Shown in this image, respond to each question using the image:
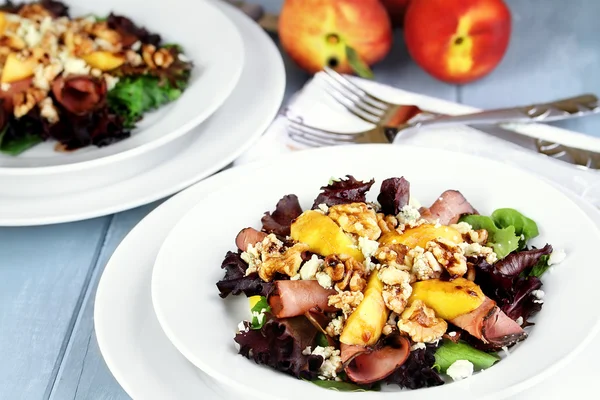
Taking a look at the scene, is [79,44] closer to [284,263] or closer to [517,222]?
[284,263]

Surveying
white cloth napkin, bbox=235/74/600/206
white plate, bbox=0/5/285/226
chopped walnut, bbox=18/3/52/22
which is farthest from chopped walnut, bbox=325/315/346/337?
chopped walnut, bbox=18/3/52/22

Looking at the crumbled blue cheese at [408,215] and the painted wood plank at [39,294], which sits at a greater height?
the crumbled blue cheese at [408,215]

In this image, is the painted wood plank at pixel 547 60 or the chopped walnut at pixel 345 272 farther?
the painted wood plank at pixel 547 60

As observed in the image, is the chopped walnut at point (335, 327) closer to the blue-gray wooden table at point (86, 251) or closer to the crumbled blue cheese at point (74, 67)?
the blue-gray wooden table at point (86, 251)

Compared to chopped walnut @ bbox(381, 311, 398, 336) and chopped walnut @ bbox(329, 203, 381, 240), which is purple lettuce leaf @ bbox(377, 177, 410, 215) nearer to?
chopped walnut @ bbox(329, 203, 381, 240)

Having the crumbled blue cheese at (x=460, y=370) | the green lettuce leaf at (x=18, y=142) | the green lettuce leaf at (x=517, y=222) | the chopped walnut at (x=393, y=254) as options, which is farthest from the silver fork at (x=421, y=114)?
the crumbled blue cheese at (x=460, y=370)

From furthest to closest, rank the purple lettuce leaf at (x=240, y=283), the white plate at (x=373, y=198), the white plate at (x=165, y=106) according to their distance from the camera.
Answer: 1. the white plate at (x=165, y=106)
2. the purple lettuce leaf at (x=240, y=283)
3. the white plate at (x=373, y=198)

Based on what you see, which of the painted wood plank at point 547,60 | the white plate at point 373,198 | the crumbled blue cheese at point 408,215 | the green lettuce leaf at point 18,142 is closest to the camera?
the white plate at point 373,198

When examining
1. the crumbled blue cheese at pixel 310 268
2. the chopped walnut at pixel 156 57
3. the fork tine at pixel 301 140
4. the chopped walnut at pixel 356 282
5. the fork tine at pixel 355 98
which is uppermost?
the chopped walnut at pixel 356 282

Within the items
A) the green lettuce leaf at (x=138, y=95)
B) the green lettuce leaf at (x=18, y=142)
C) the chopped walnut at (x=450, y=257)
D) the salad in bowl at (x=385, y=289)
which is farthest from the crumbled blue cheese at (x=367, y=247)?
the green lettuce leaf at (x=18, y=142)
